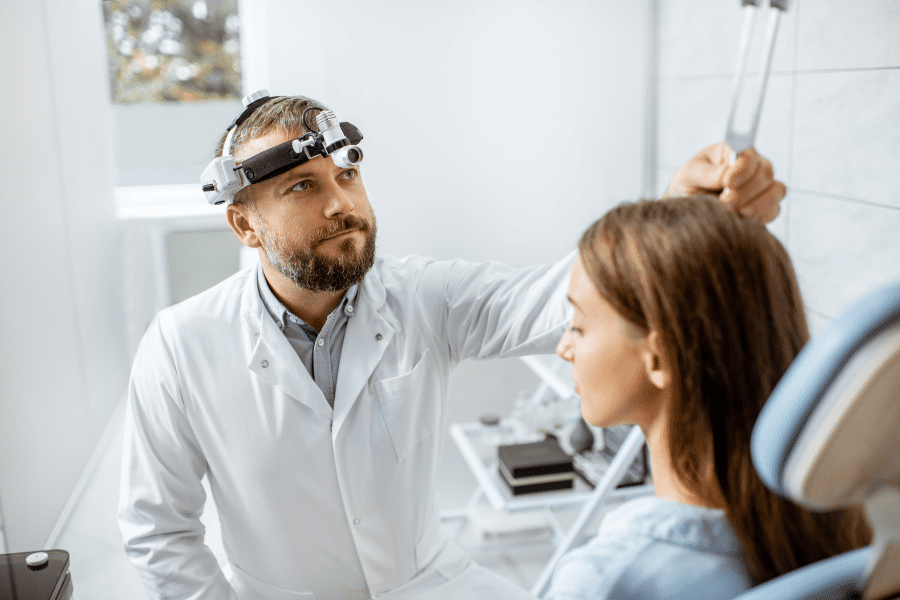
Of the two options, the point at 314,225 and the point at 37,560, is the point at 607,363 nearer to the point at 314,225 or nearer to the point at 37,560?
the point at 314,225

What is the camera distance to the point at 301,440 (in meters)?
1.44

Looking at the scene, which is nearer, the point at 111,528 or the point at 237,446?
the point at 237,446

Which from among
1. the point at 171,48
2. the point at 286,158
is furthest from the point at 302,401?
the point at 171,48

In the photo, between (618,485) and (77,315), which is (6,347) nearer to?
(77,315)

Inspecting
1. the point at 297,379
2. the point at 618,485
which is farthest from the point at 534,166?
the point at 297,379

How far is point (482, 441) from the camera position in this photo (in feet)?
8.07

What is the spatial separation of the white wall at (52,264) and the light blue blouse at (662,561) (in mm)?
1322

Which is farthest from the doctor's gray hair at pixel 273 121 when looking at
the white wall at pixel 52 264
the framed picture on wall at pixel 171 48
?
the framed picture on wall at pixel 171 48

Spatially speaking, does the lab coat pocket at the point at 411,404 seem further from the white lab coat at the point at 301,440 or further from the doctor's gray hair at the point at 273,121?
the doctor's gray hair at the point at 273,121

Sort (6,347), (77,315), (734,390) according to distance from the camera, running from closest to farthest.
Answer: (734,390) → (6,347) → (77,315)

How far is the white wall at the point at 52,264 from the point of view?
177 centimetres

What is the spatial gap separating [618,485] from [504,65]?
4.53 ft

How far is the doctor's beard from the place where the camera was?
1432 mm

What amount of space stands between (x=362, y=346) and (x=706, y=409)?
0.84 meters
